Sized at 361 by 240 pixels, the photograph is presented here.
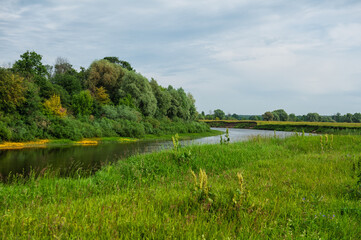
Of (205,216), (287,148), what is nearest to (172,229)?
(205,216)

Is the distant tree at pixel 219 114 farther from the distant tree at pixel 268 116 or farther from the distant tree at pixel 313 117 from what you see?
the distant tree at pixel 313 117

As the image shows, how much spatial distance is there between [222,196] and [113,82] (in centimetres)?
4833

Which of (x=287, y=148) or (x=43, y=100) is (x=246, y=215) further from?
(x=43, y=100)

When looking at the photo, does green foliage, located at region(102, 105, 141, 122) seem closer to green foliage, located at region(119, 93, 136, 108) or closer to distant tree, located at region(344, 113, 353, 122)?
green foliage, located at region(119, 93, 136, 108)

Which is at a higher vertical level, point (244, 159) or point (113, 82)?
point (113, 82)

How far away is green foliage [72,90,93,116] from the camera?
3759 centimetres

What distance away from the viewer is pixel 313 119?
119125 mm

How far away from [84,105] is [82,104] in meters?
0.36

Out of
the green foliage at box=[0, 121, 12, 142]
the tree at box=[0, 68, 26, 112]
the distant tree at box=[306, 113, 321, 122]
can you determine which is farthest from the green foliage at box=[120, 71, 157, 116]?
the distant tree at box=[306, 113, 321, 122]

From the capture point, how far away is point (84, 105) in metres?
38.4

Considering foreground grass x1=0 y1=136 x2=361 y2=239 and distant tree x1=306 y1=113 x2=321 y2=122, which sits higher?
distant tree x1=306 y1=113 x2=321 y2=122

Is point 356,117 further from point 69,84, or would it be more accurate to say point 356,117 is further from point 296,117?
point 69,84

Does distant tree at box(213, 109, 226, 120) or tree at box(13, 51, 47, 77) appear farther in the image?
distant tree at box(213, 109, 226, 120)

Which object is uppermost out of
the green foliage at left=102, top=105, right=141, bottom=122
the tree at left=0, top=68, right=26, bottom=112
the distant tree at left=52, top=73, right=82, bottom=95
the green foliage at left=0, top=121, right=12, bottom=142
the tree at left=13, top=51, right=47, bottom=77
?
the tree at left=13, top=51, right=47, bottom=77
